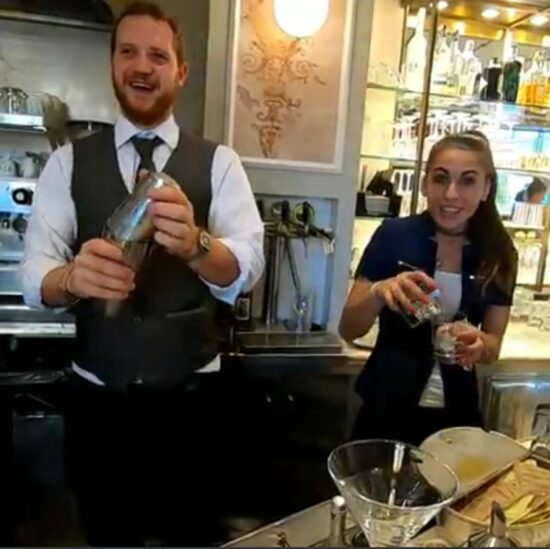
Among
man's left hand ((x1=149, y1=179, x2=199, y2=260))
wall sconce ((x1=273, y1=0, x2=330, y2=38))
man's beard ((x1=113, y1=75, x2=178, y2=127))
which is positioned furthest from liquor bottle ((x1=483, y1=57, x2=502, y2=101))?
man's left hand ((x1=149, y1=179, x2=199, y2=260))

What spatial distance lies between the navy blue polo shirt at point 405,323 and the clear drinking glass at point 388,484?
57cm

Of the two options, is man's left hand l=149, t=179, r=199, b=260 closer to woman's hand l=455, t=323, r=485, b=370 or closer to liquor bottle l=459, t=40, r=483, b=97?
woman's hand l=455, t=323, r=485, b=370

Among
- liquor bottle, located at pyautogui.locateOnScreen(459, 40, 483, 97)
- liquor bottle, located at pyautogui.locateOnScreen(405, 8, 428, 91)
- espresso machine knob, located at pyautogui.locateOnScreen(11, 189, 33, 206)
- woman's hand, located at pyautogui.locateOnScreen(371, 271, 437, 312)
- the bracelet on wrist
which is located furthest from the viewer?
liquor bottle, located at pyautogui.locateOnScreen(459, 40, 483, 97)

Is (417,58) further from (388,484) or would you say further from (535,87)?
(388,484)

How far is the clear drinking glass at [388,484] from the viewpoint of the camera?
83cm

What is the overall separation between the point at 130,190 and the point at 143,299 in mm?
251

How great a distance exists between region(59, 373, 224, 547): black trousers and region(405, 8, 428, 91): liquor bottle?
171cm

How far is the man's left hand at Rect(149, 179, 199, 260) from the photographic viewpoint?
0.93 meters

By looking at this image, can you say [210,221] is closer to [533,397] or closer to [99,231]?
[99,231]

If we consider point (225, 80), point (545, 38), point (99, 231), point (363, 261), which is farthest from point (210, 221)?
point (545, 38)

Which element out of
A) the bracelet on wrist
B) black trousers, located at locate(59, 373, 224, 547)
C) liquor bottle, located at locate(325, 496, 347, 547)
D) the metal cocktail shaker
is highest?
the metal cocktail shaker

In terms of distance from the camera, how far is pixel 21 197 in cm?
236

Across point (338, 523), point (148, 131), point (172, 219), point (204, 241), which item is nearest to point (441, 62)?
point (148, 131)

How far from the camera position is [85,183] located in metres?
1.43
